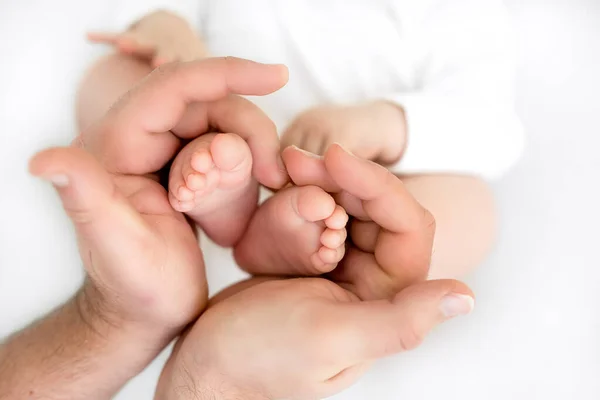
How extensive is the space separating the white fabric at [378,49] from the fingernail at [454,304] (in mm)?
292

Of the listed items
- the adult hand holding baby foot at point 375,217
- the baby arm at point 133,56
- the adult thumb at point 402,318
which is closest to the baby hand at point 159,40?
the baby arm at point 133,56

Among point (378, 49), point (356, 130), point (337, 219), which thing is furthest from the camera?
point (378, 49)

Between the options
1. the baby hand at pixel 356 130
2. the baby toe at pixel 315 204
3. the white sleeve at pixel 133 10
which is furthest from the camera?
the white sleeve at pixel 133 10

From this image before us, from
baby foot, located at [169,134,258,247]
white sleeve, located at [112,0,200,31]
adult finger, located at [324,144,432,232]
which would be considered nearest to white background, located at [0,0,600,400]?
white sleeve, located at [112,0,200,31]

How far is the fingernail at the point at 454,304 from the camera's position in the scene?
1.54ft

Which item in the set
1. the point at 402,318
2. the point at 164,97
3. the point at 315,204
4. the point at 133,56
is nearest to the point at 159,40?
the point at 133,56

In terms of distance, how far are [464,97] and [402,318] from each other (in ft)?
1.21

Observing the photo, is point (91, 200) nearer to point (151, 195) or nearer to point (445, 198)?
point (151, 195)

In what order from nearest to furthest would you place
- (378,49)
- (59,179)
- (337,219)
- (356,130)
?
(59,179) < (337,219) < (356,130) < (378,49)

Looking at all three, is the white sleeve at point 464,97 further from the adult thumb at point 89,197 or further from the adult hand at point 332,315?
the adult thumb at point 89,197

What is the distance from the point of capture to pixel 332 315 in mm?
478

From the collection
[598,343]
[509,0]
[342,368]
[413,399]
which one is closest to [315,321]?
[342,368]

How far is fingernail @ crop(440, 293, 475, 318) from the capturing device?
47cm

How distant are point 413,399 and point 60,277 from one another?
1.39ft
